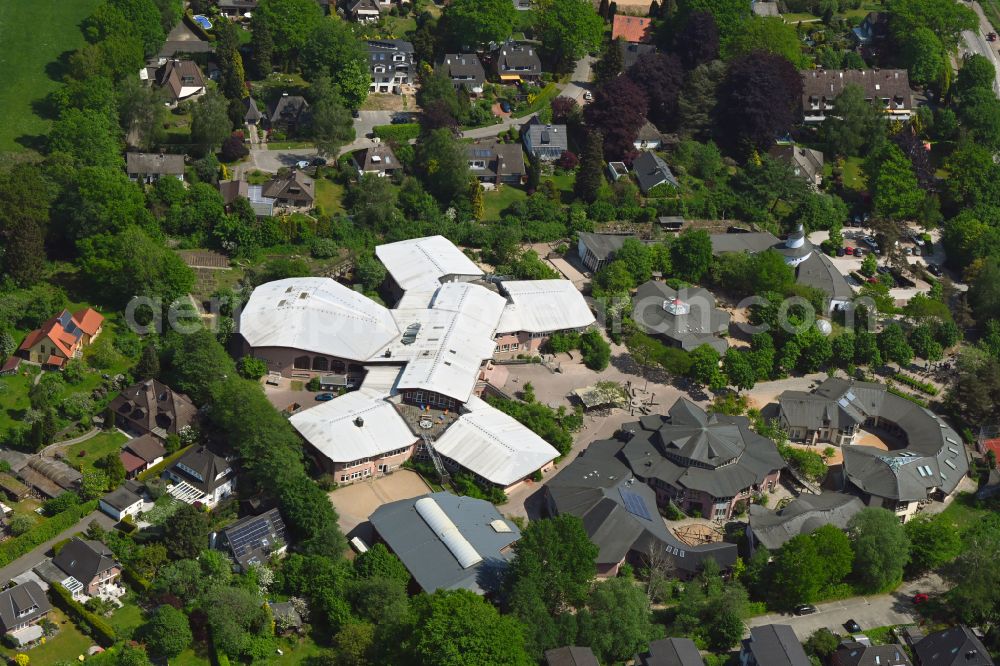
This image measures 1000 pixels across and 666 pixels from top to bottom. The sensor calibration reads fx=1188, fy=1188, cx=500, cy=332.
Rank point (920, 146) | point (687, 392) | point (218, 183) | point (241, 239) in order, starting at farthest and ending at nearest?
1. point (920, 146)
2. point (218, 183)
3. point (241, 239)
4. point (687, 392)

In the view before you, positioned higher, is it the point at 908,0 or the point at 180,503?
the point at 908,0

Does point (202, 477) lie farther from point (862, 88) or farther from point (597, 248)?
point (862, 88)

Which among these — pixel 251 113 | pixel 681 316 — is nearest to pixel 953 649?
pixel 681 316

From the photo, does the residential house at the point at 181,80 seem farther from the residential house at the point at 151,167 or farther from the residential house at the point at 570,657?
the residential house at the point at 570,657

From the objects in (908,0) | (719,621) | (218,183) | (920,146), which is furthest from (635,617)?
(908,0)

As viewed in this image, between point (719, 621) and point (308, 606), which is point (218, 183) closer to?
point (308, 606)

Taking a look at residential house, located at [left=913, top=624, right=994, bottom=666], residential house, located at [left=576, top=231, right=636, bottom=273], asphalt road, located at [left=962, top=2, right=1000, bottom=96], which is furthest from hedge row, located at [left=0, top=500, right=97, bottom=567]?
asphalt road, located at [left=962, top=2, right=1000, bottom=96]
